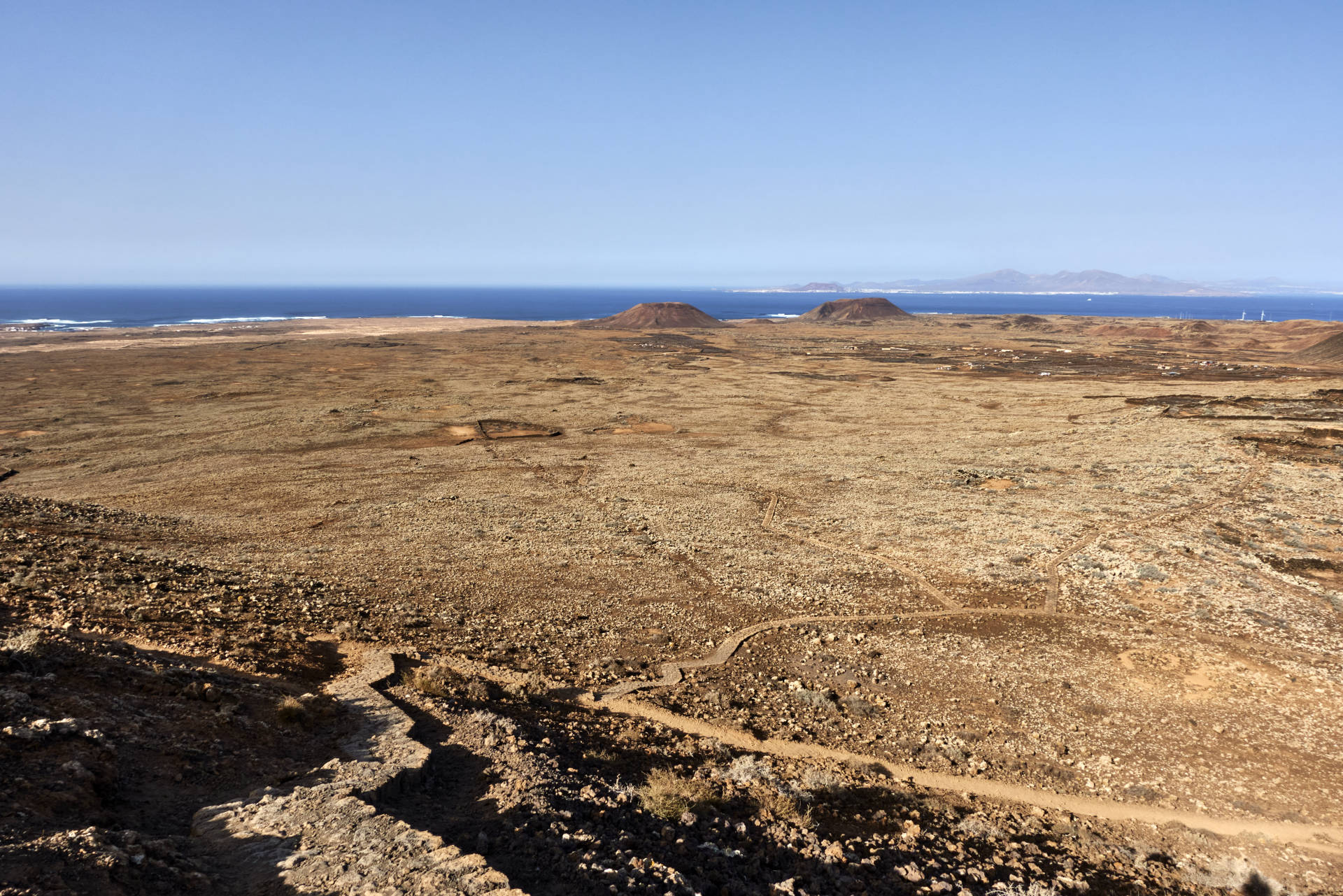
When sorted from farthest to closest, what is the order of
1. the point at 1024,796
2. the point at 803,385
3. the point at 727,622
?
the point at 803,385
the point at 727,622
the point at 1024,796

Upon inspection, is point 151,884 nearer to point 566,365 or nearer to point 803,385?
point 803,385

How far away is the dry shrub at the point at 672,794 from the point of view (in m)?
8.38

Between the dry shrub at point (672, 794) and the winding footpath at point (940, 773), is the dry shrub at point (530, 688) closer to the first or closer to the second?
the winding footpath at point (940, 773)

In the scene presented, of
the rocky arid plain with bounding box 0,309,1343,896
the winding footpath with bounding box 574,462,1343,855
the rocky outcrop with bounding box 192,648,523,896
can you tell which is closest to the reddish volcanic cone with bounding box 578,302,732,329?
the rocky arid plain with bounding box 0,309,1343,896

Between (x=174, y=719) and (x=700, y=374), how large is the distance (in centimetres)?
5099

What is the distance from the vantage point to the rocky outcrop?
593 centimetres

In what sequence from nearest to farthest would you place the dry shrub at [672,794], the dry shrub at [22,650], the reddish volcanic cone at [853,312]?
the dry shrub at [22,650], the dry shrub at [672,794], the reddish volcanic cone at [853,312]

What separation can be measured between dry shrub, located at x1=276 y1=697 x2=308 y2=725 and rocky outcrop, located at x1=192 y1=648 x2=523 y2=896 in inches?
52.9

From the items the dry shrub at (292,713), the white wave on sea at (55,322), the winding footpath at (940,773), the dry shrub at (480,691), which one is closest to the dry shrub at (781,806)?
the winding footpath at (940,773)

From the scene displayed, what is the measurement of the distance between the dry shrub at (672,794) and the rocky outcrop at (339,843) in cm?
278

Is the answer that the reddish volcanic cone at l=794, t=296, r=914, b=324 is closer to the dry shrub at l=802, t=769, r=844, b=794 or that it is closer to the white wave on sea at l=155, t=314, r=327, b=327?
the white wave on sea at l=155, t=314, r=327, b=327

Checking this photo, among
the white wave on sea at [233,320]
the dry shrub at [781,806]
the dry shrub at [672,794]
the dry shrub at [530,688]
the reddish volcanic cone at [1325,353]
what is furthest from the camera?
the white wave on sea at [233,320]

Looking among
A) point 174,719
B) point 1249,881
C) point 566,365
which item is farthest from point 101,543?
point 566,365

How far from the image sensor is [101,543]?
625 inches
